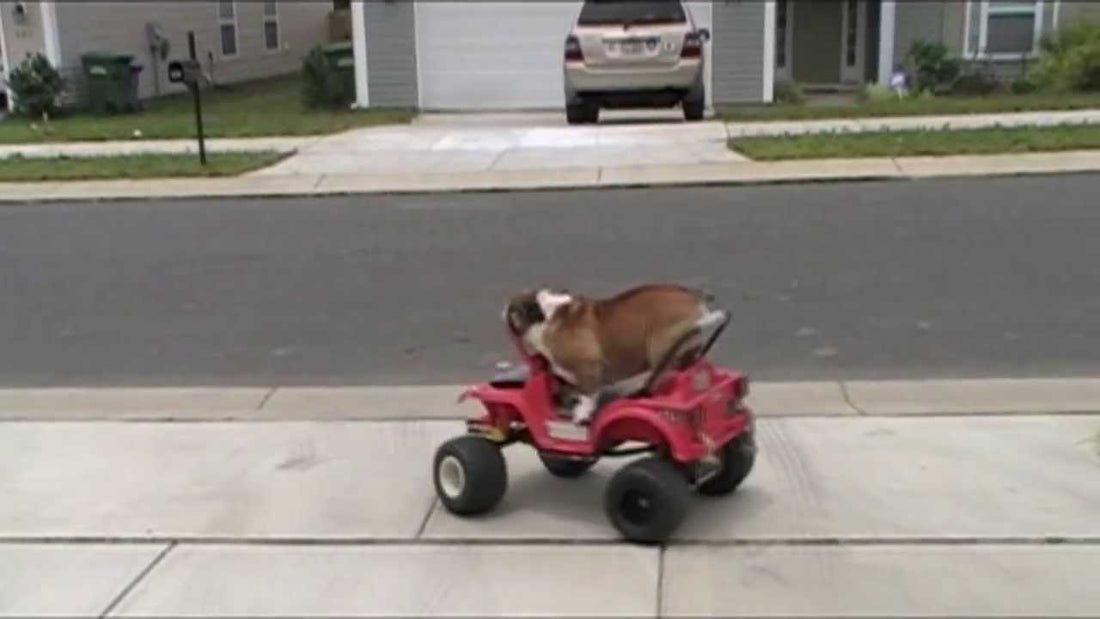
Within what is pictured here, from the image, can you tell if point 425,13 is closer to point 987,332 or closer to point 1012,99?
point 1012,99

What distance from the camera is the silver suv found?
15.2m

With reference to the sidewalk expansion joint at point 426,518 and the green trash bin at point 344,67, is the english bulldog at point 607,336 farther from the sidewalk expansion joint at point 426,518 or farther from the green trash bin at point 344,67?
the green trash bin at point 344,67

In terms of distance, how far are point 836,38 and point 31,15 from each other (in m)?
14.2

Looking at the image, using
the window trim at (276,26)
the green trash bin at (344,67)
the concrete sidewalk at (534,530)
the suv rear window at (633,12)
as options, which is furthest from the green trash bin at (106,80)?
the concrete sidewalk at (534,530)

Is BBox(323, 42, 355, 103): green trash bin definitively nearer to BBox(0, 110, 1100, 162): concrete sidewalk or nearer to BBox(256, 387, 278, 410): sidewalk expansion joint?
BBox(0, 110, 1100, 162): concrete sidewalk

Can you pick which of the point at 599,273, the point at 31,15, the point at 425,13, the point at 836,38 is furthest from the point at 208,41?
the point at 599,273

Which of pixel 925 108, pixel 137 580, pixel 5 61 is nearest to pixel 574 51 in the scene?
pixel 925 108

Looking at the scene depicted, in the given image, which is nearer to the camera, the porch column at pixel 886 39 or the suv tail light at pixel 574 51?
the suv tail light at pixel 574 51

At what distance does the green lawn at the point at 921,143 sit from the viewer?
11516mm

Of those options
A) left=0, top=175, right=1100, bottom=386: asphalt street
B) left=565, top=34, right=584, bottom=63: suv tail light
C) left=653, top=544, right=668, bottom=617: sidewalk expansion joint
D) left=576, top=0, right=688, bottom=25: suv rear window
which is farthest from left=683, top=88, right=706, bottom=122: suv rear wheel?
left=653, top=544, right=668, bottom=617: sidewalk expansion joint

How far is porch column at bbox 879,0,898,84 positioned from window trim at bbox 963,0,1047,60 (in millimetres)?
1153

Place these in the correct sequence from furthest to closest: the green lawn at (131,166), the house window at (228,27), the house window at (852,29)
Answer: the house window at (228,27)
the house window at (852,29)
the green lawn at (131,166)

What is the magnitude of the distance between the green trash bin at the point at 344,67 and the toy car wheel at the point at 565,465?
1499 cm

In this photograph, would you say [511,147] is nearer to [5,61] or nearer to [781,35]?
[781,35]
